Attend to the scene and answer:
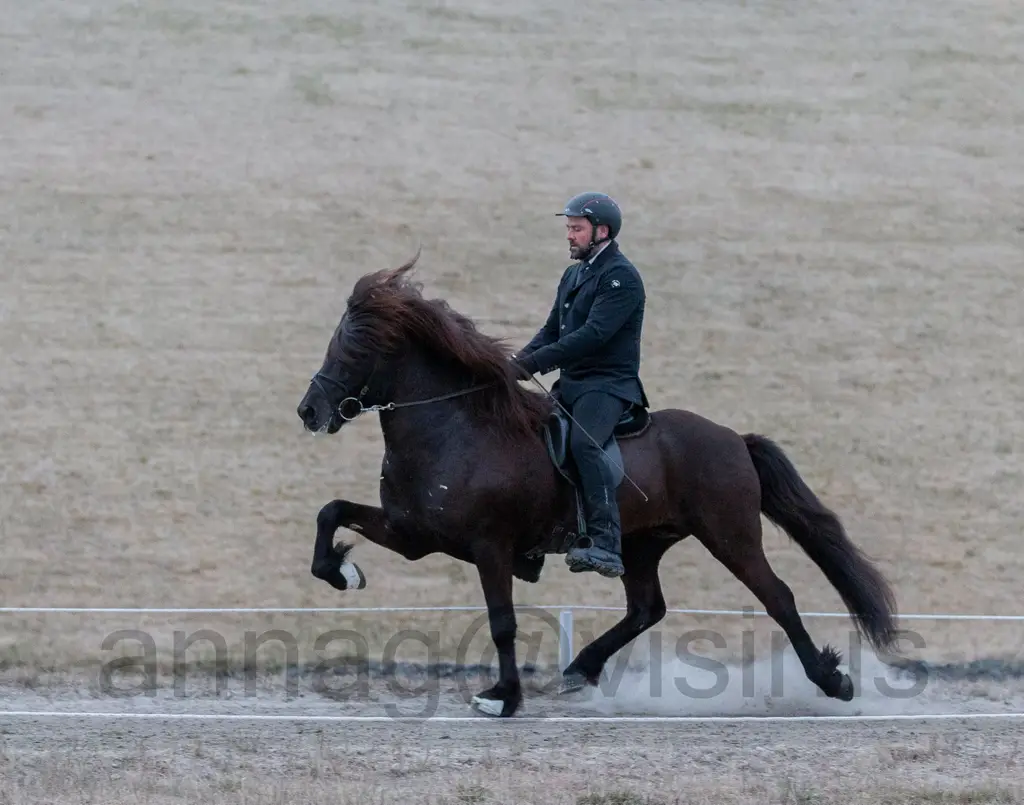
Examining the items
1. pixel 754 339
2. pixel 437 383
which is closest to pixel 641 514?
pixel 437 383

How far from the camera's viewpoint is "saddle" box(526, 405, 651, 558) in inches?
270

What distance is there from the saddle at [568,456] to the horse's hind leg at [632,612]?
2.30 ft

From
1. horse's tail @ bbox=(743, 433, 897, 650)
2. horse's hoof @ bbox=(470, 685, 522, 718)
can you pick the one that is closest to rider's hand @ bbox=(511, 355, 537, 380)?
horse's tail @ bbox=(743, 433, 897, 650)

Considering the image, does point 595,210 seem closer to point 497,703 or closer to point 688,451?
point 688,451

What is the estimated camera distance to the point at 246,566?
10.3m

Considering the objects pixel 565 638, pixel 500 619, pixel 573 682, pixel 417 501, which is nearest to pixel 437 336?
pixel 417 501

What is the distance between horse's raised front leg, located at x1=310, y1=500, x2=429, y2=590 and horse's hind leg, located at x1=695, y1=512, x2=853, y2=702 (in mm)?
1656

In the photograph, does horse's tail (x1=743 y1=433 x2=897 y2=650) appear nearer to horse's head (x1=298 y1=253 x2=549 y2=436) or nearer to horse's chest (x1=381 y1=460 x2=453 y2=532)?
horse's head (x1=298 y1=253 x2=549 y2=436)

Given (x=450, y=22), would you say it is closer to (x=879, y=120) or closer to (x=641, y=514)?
(x=879, y=120)

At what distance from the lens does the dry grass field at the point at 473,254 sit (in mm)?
10422

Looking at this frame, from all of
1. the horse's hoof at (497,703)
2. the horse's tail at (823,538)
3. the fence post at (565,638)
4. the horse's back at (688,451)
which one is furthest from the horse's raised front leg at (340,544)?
the fence post at (565,638)

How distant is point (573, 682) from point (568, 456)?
142cm

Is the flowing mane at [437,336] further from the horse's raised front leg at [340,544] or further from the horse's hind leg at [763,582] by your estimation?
the horse's hind leg at [763,582]

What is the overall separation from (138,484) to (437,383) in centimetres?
458
